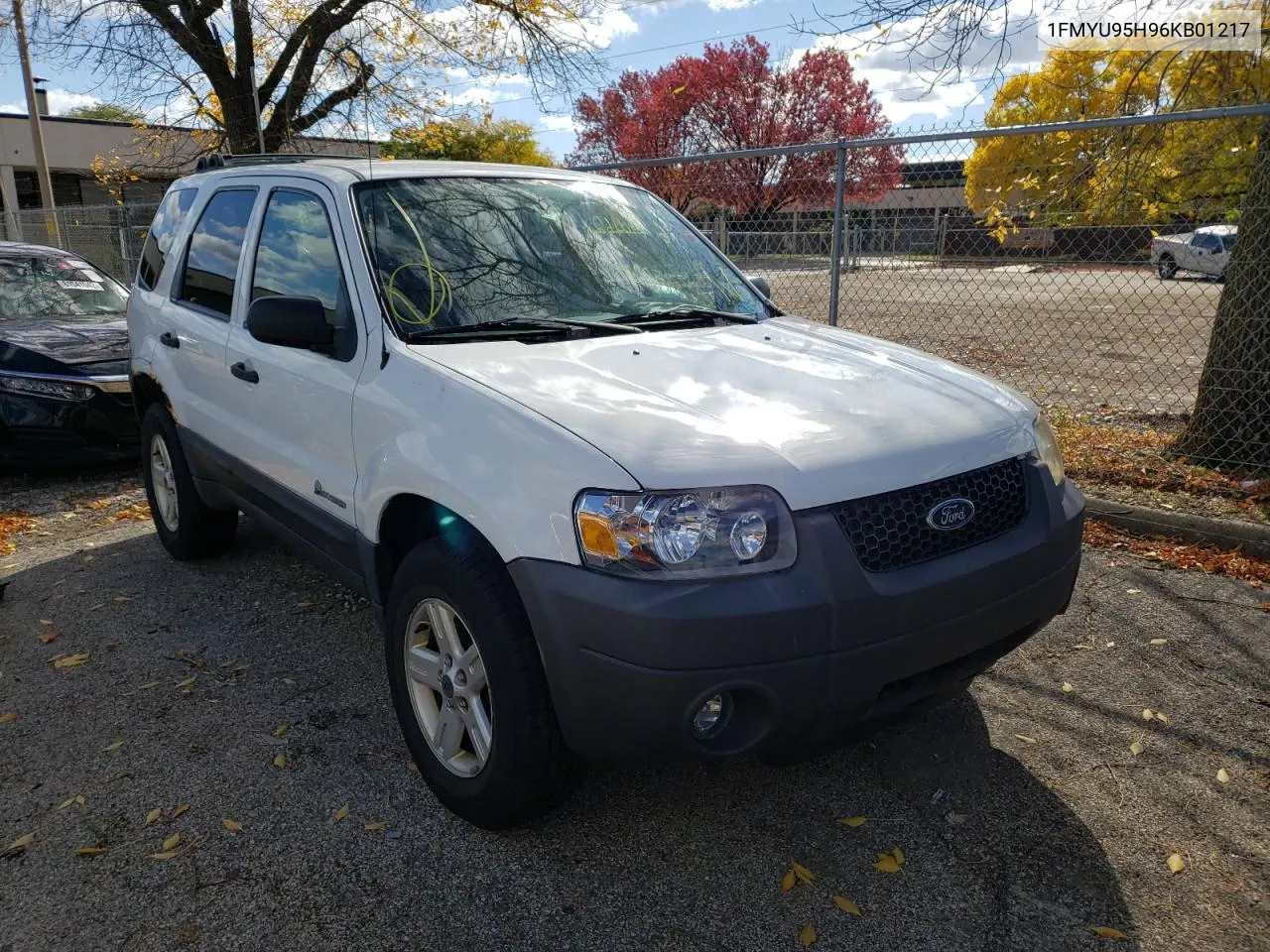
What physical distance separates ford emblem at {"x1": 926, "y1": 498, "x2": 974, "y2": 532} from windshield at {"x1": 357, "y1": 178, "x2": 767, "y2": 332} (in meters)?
1.43

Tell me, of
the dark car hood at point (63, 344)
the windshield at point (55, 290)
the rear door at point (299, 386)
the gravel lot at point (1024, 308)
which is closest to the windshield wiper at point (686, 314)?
the rear door at point (299, 386)

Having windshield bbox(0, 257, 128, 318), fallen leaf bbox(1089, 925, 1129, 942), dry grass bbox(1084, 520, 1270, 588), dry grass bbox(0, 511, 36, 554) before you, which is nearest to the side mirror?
fallen leaf bbox(1089, 925, 1129, 942)

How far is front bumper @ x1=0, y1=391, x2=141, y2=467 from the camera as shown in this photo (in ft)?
21.3

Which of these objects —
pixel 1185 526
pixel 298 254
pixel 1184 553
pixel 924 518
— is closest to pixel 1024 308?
pixel 1185 526

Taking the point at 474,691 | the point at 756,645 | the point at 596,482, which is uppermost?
the point at 596,482

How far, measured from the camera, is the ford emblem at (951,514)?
2479mm

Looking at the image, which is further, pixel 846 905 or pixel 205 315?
pixel 205 315

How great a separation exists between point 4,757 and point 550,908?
2105mm

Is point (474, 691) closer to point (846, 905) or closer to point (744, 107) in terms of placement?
point (846, 905)

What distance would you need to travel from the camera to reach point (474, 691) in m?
2.69

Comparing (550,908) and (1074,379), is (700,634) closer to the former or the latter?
(550,908)

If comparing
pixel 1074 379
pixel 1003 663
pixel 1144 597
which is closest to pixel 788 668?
pixel 1003 663

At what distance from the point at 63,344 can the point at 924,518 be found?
6.76m

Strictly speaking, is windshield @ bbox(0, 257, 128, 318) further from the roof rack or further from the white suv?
the white suv
